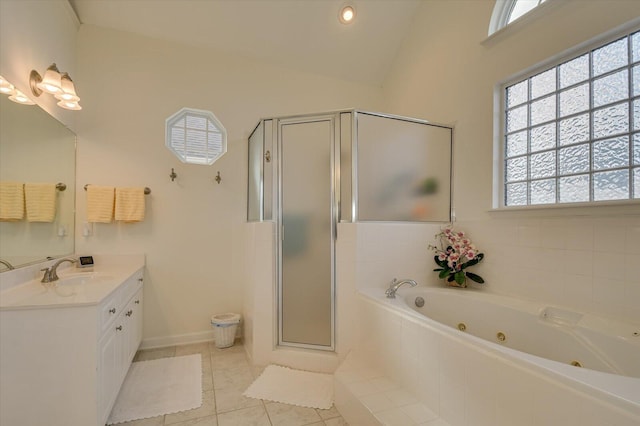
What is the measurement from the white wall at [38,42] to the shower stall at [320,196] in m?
1.58

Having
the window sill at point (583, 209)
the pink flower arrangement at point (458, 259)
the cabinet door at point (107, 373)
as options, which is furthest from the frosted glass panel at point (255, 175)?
the window sill at point (583, 209)

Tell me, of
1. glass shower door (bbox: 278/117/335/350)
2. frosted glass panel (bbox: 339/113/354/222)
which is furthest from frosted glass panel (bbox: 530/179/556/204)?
glass shower door (bbox: 278/117/335/350)

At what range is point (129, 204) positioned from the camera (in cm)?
262

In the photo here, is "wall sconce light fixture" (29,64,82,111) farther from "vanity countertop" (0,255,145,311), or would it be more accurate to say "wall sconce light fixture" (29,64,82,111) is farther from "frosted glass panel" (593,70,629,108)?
"frosted glass panel" (593,70,629,108)

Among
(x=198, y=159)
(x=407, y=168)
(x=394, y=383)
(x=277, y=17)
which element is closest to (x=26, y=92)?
(x=198, y=159)

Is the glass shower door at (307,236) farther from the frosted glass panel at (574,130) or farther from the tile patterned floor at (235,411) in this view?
the frosted glass panel at (574,130)

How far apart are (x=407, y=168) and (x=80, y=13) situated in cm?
314

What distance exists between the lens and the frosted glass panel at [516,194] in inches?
85.4

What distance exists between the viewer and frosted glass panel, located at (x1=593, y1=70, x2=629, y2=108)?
164cm

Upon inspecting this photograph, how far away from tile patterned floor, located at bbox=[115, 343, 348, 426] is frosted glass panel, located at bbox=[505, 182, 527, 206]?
75.9 inches

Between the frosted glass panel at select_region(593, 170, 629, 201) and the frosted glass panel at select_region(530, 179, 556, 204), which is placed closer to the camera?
the frosted glass panel at select_region(593, 170, 629, 201)

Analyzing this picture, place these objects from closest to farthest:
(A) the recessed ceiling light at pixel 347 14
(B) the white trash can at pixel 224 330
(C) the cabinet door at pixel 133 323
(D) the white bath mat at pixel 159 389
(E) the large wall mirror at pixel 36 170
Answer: (E) the large wall mirror at pixel 36 170
(D) the white bath mat at pixel 159 389
(C) the cabinet door at pixel 133 323
(B) the white trash can at pixel 224 330
(A) the recessed ceiling light at pixel 347 14

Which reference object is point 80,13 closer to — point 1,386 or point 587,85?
point 1,386

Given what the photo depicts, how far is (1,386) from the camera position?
4.34 feet
